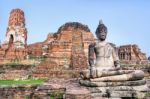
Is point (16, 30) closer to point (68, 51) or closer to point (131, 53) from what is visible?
point (68, 51)

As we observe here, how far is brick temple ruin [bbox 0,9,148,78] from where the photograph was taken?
2417cm

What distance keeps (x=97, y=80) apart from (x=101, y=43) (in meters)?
1.45

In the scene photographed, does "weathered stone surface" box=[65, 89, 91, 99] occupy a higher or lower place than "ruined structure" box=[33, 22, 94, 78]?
lower

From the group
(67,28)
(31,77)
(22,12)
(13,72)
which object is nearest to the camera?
(31,77)

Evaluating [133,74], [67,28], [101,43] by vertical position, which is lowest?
[133,74]

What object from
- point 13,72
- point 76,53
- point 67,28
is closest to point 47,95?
point 13,72

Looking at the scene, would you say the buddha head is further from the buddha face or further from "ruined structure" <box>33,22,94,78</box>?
"ruined structure" <box>33,22,94,78</box>

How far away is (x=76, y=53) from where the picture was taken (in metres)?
28.5

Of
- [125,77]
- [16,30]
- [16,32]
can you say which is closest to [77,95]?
[125,77]

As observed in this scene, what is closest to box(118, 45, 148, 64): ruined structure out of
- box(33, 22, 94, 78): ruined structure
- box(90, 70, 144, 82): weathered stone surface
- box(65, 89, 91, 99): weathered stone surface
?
box(33, 22, 94, 78): ruined structure

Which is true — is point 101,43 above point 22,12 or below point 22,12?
below

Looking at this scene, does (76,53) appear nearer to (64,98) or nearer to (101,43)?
(101,43)

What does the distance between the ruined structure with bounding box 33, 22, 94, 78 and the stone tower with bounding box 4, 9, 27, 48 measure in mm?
9592

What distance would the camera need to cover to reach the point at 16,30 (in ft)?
131
